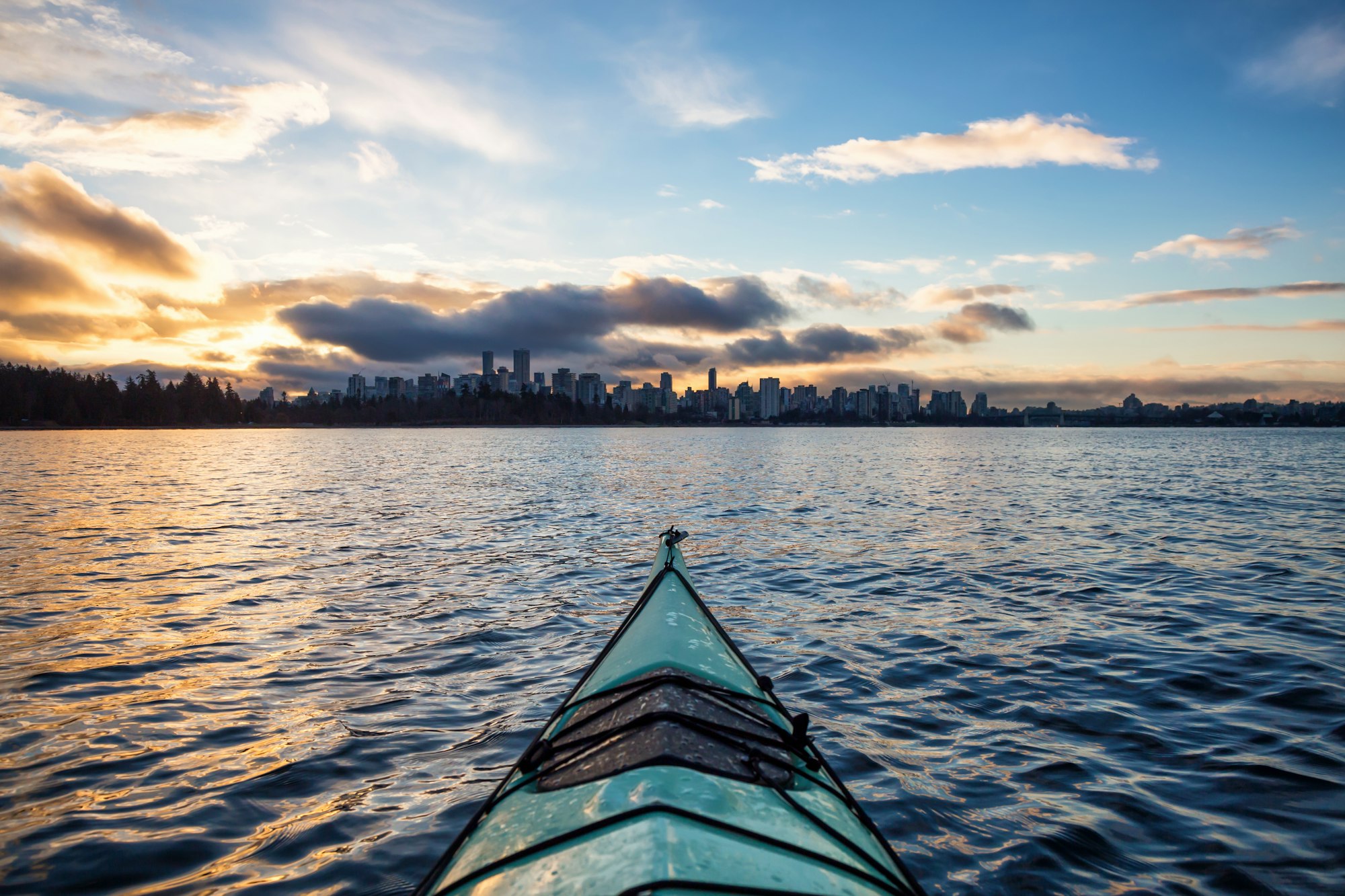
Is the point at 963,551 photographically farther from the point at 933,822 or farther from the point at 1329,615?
the point at 933,822

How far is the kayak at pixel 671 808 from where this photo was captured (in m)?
2.93

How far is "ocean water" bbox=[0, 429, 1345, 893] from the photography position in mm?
5023

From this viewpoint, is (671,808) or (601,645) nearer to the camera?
(671,808)

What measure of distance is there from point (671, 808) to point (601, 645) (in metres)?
6.79

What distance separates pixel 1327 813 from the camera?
537 centimetres

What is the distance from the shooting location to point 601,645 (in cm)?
986

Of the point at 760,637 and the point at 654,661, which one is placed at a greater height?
the point at 654,661

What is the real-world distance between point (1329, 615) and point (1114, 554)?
18.5 feet

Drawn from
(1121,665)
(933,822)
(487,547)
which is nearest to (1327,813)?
(933,822)

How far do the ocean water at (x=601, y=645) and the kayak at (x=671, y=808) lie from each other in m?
1.36

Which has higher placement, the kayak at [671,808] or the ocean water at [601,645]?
the kayak at [671,808]

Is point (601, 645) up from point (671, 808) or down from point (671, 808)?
down

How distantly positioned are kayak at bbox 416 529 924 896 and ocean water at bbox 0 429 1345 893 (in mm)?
1357

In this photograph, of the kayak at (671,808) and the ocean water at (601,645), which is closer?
the kayak at (671,808)
